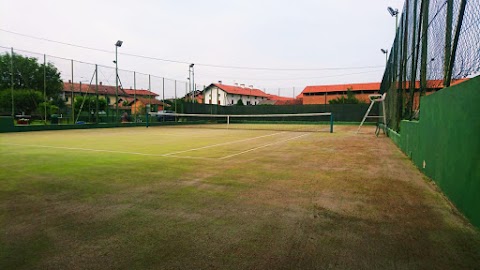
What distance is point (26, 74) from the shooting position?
1959cm

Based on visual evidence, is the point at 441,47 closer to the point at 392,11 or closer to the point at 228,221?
the point at 228,221

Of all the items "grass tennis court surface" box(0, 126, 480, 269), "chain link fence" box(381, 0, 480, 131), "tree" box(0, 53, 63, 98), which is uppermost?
"tree" box(0, 53, 63, 98)

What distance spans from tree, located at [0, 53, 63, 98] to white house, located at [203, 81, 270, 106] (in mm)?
40718

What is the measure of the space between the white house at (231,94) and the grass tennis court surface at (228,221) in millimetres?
56960

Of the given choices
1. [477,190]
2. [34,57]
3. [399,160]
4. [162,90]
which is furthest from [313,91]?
[477,190]

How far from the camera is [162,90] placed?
26328 millimetres

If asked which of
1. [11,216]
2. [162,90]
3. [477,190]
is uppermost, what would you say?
[162,90]

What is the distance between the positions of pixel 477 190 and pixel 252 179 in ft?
9.06

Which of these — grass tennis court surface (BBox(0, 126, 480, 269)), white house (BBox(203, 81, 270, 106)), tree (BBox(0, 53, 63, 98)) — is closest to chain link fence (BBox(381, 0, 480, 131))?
grass tennis court surface (BBox(0, 126, 480, 269))

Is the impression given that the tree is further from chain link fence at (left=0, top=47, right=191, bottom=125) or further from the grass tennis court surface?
the grass tennis court surface

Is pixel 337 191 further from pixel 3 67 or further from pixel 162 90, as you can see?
pixel 162 90

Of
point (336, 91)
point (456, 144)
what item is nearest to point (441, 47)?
point (456, 144)

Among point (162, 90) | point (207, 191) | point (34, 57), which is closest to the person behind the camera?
point (207, 191)

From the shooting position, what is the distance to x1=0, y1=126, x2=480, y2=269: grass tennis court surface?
2098mm
